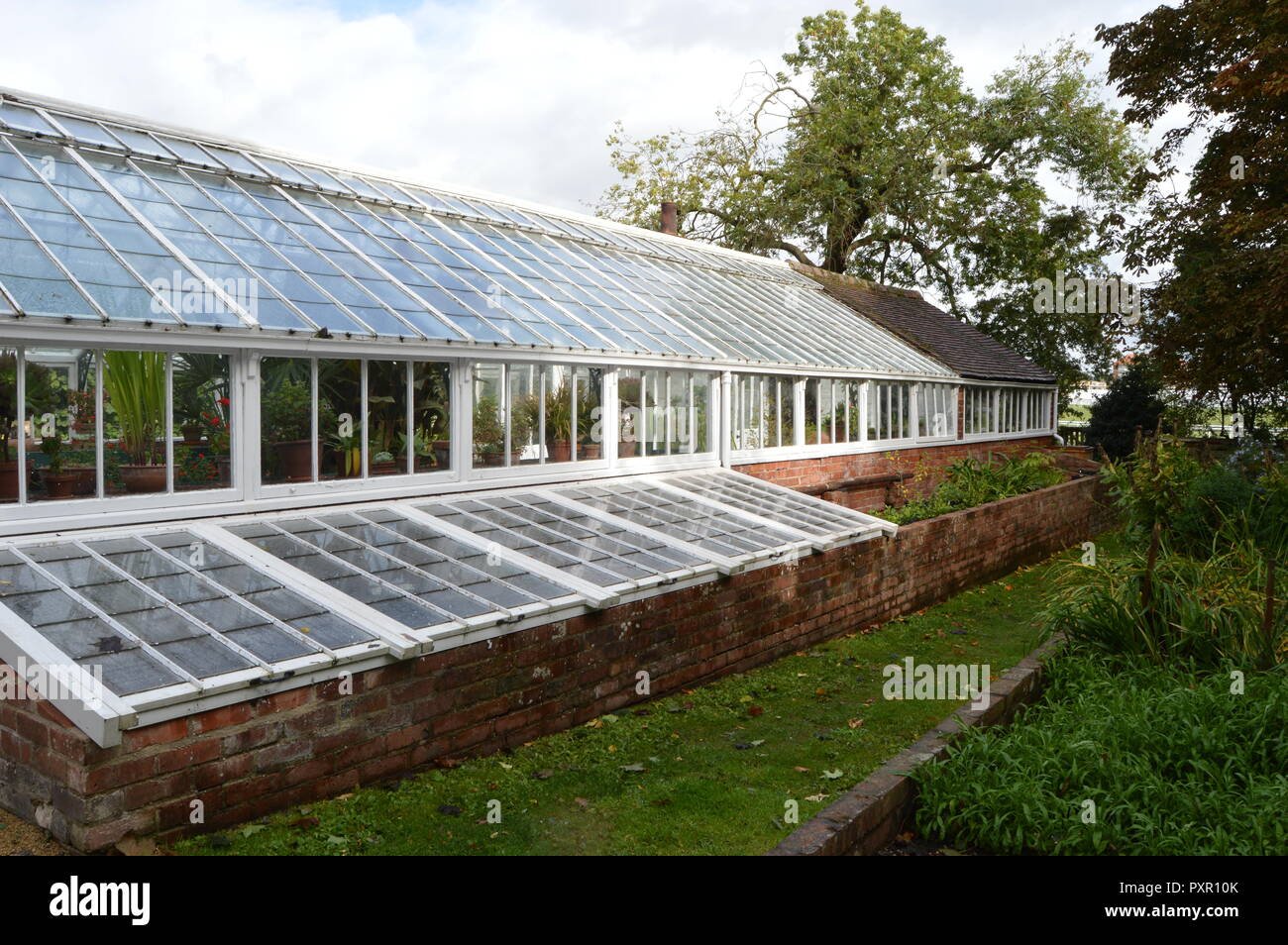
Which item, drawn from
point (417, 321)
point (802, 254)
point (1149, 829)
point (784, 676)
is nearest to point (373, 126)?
point (802, 254)

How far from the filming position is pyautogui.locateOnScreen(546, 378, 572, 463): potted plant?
1013cm

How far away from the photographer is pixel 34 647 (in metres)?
4.46

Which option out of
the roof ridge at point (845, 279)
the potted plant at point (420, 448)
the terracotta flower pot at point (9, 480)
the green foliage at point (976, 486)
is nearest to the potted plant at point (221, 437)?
the terracotta flower pot at point (9, 480)

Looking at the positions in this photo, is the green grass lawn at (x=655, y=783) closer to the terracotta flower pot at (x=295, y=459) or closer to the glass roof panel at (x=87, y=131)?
the terracotta flower pot at (x=295, y=459)

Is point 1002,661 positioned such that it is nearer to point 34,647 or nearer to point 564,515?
point 564,515

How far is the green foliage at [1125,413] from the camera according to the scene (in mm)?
26312

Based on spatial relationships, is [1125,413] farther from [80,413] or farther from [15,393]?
[15,393]

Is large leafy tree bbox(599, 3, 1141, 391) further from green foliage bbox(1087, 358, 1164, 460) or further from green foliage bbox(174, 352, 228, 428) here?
green foliage bbox(174, 352, 228, 428)

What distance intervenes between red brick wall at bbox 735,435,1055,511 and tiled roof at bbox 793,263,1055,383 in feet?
8.27

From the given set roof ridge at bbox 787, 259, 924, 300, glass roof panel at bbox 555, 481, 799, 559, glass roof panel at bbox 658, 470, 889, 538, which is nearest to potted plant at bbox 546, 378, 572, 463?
glass roof panel at bbox 555, 481, 799, 559

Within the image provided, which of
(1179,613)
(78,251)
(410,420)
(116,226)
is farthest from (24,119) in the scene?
(1179,613)

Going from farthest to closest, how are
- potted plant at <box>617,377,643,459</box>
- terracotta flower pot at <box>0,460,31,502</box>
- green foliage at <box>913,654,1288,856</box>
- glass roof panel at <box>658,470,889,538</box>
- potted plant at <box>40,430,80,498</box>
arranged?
potted plant at <box>617,377,643,459</box>, glass roof panel at <box>658,470,889,538</box>, potted plant at <box>40,430,80,498</box>, terracotta flower pot at <box>0,460,31,502</box>, green foliage at <box>913,654,1288,856</box>

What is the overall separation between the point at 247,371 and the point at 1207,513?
10323mm

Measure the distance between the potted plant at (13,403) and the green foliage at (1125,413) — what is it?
1035 inches
